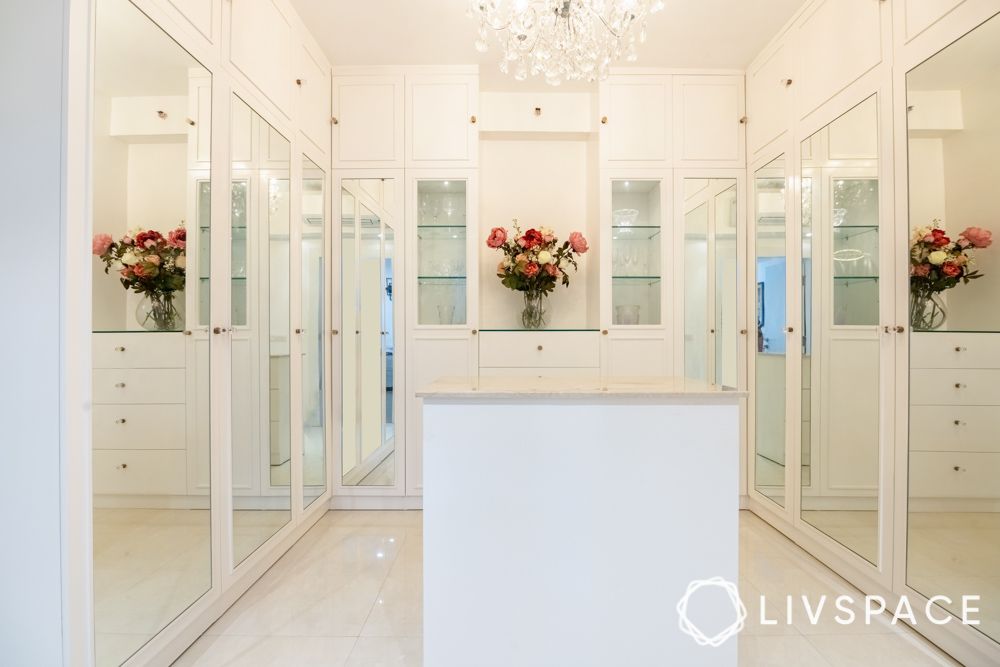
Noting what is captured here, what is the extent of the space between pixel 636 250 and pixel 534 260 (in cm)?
68

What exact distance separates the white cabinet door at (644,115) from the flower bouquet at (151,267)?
253 centimetres

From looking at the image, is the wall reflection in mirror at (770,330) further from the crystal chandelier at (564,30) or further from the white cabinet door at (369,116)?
the white cabinet door at (369,116)

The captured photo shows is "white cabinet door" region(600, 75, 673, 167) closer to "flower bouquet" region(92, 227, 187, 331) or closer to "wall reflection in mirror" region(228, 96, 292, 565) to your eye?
"wall reflection in mirror" region(228, 96, 292, 565)

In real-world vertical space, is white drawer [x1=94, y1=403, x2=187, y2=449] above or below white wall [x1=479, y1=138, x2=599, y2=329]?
below

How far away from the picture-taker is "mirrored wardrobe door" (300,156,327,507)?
106 inches

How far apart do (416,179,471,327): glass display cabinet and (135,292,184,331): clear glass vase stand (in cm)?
160

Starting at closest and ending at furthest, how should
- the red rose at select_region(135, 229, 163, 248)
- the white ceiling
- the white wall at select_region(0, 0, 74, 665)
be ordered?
1. the white wall at select_region(0, 0, 74, 665)
2. the red rose at select_region(135, 229, 163, 248)
3. the white ceiling

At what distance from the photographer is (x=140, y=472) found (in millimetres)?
1471

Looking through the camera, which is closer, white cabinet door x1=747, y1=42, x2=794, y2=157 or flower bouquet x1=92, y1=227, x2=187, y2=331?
flower bouquet x1=92, y1=227, x2=187, y2=331

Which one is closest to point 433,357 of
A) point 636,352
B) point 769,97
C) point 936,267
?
point 636,352

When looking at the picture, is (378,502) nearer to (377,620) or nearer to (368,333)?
(368,333)

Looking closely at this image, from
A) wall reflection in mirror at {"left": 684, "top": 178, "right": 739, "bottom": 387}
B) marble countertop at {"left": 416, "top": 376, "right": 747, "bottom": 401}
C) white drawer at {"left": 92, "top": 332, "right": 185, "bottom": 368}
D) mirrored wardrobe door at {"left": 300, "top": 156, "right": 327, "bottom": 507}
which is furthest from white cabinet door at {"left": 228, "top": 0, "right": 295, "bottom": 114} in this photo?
wall reflection in mirror at {"left": 684, "top": 178, "right": 739, "bottom": 387}

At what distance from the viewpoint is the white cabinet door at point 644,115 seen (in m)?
3.10

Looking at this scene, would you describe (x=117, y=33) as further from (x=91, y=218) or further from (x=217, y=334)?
(x=217, y=334)
